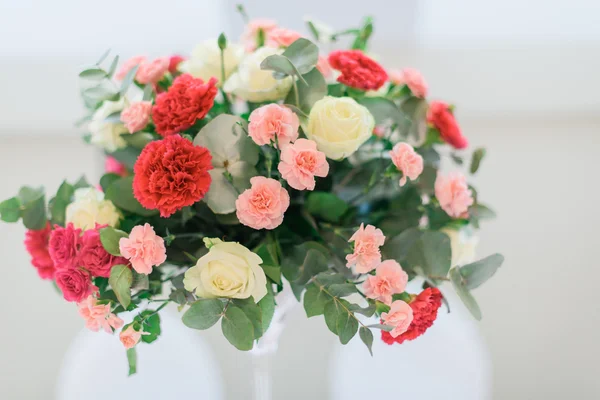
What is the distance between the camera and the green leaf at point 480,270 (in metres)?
0.58

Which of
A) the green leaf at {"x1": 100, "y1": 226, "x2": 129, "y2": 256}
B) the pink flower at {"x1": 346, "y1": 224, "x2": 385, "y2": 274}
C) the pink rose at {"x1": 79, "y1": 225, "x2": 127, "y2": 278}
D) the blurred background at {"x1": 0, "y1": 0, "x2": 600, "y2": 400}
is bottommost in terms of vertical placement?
the blurred background at {"x1": 0, "y1": 0, "x2": 600, "y2": 400}

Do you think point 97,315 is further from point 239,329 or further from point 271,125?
point 271,125

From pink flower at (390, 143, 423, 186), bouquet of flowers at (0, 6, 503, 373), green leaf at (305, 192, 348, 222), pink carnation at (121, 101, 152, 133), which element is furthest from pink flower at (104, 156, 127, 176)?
pink flower at (390, 143, 423, 186)

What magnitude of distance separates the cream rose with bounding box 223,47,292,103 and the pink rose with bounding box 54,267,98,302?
24 centimetres

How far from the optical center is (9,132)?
103cm

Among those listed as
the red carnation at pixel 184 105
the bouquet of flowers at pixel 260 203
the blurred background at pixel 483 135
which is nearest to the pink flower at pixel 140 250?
the bouquet of flowers at pixel 260 203

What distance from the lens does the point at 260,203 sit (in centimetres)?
49

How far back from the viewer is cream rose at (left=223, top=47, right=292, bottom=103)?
0.56m

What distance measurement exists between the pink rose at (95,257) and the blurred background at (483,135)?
1.76ft

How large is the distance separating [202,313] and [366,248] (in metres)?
0.16

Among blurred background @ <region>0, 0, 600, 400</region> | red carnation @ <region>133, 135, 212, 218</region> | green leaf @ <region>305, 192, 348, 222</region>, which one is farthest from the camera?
blurred background @ <region>0, 0, 600, 400</region>

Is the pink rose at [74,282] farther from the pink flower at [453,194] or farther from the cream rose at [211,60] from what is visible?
the pink flower at [453,194]

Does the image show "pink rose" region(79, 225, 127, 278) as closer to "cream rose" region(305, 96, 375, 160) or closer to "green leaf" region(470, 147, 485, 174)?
"cream rose" region(305, 96, 375, 160)

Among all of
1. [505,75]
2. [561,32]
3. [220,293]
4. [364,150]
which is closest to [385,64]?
[505,75]
